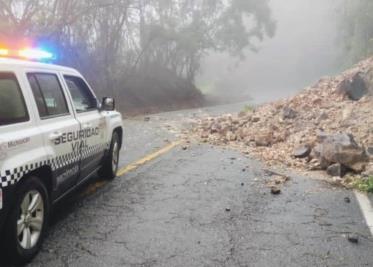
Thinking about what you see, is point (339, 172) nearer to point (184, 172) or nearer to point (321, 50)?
point (184, 172)

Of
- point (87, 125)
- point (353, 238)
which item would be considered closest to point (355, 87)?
point (353, 238)

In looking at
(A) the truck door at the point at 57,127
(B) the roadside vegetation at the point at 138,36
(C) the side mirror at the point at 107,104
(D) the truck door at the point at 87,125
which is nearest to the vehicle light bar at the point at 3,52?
(A) the truck door at the point at 57,127

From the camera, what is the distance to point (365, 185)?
7172 millimetres

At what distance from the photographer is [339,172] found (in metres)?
7.97

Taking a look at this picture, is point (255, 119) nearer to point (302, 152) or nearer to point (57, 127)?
point (302, 152)

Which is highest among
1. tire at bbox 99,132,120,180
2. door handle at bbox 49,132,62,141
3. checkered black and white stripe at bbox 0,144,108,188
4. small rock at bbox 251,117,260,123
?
door handle at bbox 49,132,62,141

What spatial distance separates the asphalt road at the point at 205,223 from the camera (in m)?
4.54

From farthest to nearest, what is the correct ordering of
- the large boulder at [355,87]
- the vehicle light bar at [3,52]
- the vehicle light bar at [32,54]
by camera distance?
the large boulder at [355,87], the vehicle light bar at [32,54], the vehicle light bar at [3,52]

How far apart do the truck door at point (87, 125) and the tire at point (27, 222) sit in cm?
125

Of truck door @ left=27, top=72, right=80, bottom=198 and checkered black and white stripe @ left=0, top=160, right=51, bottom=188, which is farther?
truck door @ left=27, top=72, right=80, bottom=198

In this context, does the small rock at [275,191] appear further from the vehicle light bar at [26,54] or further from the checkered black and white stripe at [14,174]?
the checkered black and white stripe at [14,174]

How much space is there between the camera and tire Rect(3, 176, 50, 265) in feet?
13.5

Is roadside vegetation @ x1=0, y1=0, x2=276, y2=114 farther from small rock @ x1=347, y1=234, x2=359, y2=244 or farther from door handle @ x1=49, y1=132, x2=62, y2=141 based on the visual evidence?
small rock @ x1=347, y1=234, x2=359, y2=244

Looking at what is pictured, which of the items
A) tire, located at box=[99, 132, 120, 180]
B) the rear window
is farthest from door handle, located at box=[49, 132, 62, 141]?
tire, located at box=[99, 132, 120, 180]
